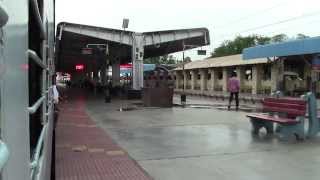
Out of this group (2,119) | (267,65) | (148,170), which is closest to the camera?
(2,119)

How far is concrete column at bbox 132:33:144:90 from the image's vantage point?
29.5 m

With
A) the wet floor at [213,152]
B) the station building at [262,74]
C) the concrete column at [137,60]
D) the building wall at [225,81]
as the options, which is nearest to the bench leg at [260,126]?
the wet floor at [213,152]

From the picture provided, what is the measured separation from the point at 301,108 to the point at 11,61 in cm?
962

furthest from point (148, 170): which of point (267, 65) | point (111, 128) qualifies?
point (267, 65)

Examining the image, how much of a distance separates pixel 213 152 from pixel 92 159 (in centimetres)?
215

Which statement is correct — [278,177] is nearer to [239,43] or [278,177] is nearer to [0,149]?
[0,149]

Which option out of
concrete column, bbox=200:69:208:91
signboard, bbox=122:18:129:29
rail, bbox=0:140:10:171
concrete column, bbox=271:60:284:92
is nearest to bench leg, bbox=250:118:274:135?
rail, bbox=0:140:10:171

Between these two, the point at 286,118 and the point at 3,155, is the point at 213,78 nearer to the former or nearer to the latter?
the point at 286,118

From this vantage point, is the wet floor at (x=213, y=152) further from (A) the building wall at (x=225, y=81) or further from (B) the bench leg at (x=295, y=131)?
(A) the building wall at (x=225, y=81)

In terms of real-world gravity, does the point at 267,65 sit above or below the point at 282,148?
above

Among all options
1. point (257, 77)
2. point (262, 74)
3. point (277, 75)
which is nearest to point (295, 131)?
point (277, 75)

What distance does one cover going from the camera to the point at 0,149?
3.49 feet

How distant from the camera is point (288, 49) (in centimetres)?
2798

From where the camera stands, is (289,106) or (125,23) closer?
(289,106)
